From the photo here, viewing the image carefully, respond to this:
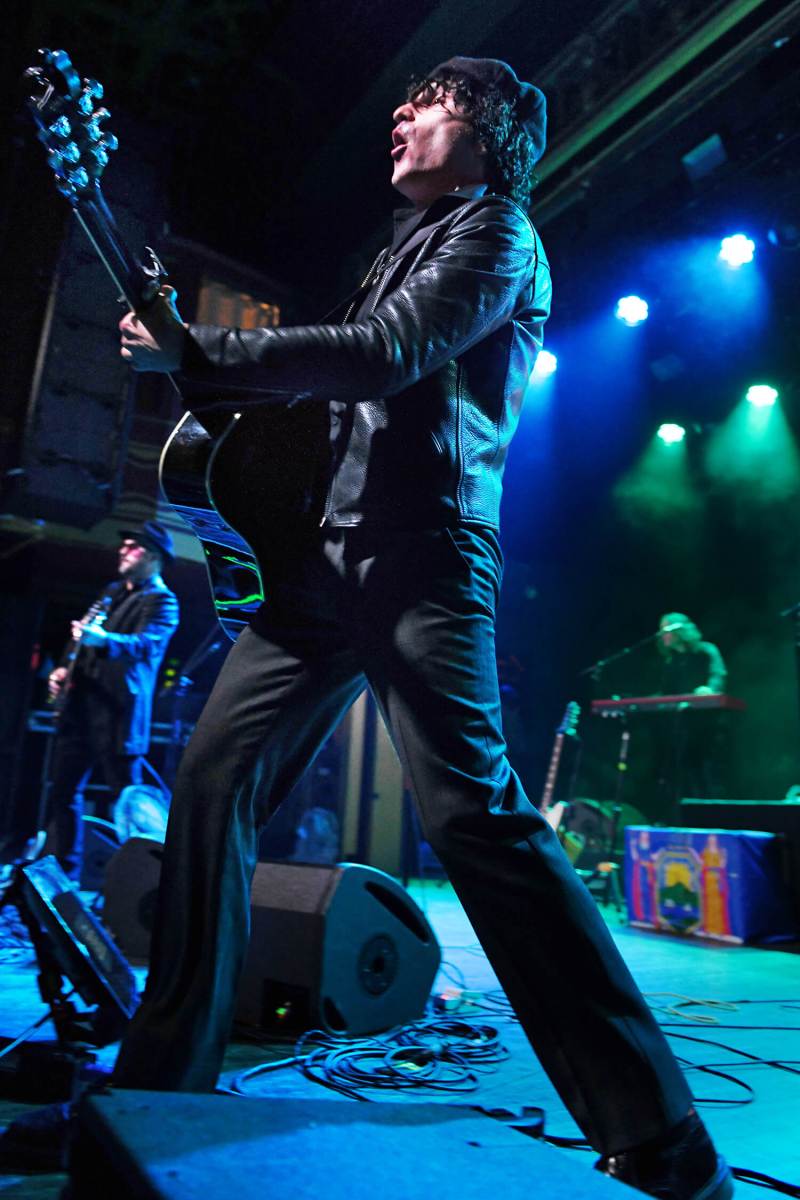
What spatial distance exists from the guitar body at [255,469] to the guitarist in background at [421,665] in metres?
0.03

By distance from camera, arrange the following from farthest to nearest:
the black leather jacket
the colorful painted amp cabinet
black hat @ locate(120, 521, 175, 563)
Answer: black hat @ locate(120, 521, 175, 563)
the colorful painted amp cabinet
the black leather jacket

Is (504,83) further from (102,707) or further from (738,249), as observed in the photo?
(738,249)

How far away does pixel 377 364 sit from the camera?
127 cm

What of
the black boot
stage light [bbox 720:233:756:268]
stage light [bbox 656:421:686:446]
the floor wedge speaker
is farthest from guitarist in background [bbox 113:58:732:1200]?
stage light [bbox 656:421:686:446]

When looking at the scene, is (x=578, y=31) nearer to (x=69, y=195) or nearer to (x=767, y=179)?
(x=767, y=179)

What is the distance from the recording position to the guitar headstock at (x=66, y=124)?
1.43 meters

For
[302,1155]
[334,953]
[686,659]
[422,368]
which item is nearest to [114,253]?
[422,368]

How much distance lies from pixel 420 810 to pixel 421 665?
0.23 meters

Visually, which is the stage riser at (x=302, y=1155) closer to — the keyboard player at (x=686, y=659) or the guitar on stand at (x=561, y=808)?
the guitar on stand at (x=561, y=808)

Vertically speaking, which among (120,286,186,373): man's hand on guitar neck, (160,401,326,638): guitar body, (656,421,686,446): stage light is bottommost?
(160,401,326,638): guitar body

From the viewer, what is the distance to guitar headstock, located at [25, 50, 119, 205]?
4.69ft

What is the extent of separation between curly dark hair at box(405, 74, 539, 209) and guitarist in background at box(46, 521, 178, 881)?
4.24 m

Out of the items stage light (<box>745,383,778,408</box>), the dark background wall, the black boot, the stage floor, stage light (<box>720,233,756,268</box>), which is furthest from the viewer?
stage light (<box>745,383,778,408</box>)

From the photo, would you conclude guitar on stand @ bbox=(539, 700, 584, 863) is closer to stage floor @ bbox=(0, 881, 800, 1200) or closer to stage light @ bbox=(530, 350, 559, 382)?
stage floor @ bbox=(0, 881, 800, 1200)
